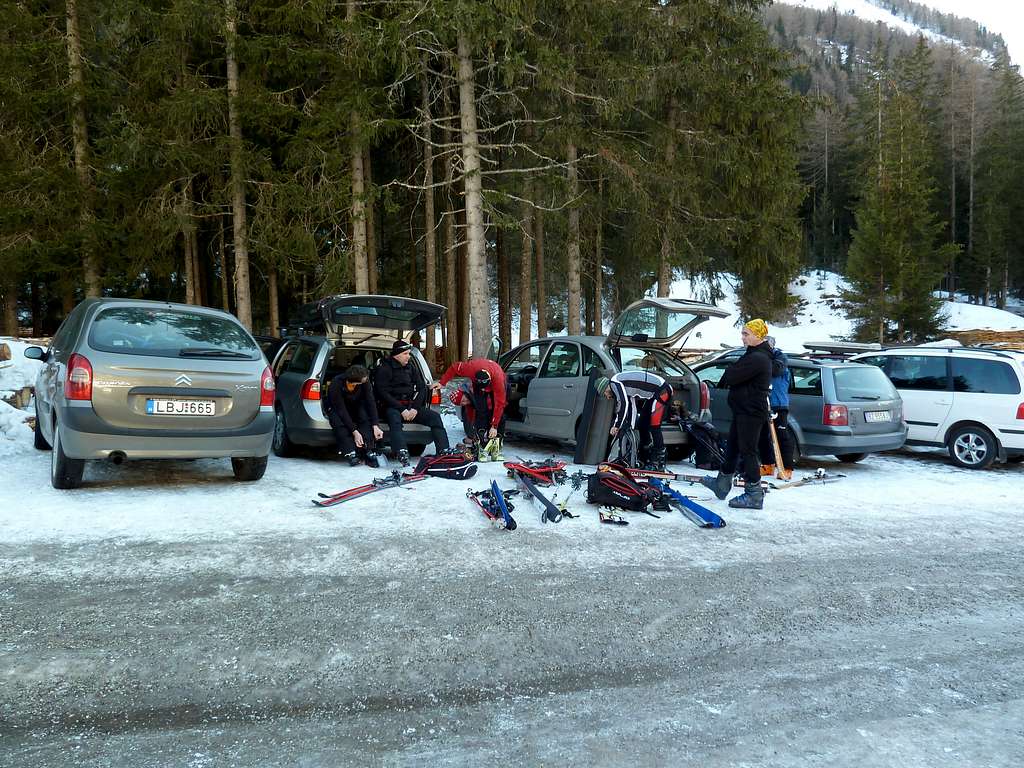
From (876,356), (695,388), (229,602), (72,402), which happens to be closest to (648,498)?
(695,388)

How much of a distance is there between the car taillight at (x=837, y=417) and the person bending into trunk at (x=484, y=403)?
4.15 meters

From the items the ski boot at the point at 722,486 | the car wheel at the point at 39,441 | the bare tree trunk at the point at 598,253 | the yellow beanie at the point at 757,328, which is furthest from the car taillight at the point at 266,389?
the bare tree trunk at the point at 598,253

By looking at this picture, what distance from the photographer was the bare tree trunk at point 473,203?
13.3 metres

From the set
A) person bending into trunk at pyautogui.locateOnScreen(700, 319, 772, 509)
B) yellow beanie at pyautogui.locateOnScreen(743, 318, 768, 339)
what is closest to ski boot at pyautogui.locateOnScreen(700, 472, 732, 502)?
person bending into trunk at pyautogui.locateOnScreen(700, 319, 772, 509)

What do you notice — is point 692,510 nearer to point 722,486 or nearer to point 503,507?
point 722,486

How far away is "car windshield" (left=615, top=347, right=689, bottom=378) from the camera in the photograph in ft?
30.2

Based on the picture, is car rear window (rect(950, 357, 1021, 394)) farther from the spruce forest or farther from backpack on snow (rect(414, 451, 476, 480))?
the spruce forest

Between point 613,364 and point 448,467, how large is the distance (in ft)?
8.51

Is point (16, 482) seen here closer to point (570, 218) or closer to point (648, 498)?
point (648, 498)

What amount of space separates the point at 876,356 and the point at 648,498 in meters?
6.83

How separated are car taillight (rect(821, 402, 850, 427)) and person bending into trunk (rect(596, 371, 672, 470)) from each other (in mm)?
2110

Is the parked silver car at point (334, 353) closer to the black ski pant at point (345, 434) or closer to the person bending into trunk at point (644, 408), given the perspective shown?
the black ski pant at point (345, 434)

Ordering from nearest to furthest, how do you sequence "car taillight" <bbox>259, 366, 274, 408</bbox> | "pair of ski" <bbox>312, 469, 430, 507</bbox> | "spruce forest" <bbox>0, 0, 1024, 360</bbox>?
"pair of ski" <bbox>312, 469, 430, 507</bbox> → "car taillight" <bbox>259, 366, 274, 408</bbox> → "spruce forest" <bbox>0, 0, 1024, 360</bbox>

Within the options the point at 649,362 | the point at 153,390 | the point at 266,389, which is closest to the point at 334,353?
the point at 266,389
